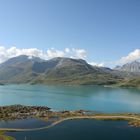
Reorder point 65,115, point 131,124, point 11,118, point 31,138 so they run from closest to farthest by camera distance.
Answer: point 31,138, point 131,124, point 11,118, point 65,115

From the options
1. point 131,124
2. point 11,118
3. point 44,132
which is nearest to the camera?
point 44,132

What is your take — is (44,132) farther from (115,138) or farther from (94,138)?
(115,138)

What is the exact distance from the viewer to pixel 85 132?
11475 centimetres

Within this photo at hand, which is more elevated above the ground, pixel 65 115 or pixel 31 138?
pixel 65 115

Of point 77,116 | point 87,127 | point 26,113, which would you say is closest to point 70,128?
point 87,127

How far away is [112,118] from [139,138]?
134ft

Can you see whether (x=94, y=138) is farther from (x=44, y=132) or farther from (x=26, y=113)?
(x=26, y=113)

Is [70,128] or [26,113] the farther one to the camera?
[26,113]

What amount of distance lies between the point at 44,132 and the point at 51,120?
26.3 metres

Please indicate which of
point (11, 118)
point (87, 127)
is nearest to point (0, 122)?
point (11, 118)

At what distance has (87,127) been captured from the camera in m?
124

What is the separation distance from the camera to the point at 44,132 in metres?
114

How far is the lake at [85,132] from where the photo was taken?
10638cm

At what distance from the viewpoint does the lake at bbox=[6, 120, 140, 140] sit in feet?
349
